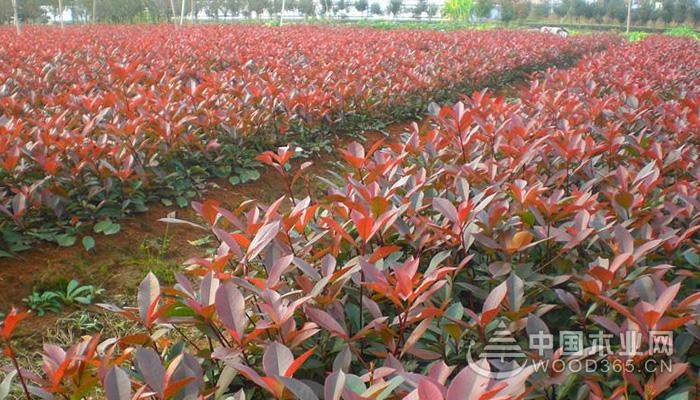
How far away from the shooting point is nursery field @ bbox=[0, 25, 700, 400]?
3.68 ft

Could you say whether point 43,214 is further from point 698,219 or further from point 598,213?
point 698,219

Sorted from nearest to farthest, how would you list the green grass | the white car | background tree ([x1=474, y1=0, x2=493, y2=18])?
the white car < the green grass < background tree ([x1=474, y1=0, x2=493, y2=18])

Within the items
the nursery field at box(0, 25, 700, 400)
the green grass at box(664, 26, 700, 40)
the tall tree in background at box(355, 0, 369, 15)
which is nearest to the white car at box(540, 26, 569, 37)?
the green grass at box(664, 26, 700, 40)

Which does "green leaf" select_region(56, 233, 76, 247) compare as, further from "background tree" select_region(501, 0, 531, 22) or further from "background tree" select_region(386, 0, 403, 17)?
"background tree" select_region(386, 0, 403, 17)

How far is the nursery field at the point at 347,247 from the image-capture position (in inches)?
44.2

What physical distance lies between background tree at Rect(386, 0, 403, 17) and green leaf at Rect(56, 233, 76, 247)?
4564 centimetres

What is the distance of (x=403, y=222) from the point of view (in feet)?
5.19

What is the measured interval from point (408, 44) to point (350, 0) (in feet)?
138

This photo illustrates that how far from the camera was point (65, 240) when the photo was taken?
293 cm

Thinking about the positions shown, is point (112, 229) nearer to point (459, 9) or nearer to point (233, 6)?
point (459, 9)

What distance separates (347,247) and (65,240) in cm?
193

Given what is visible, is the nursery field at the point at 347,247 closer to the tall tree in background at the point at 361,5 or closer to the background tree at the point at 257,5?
the background tree at the point at 257,5

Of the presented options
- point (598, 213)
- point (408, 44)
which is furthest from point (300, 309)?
point (408, 44)

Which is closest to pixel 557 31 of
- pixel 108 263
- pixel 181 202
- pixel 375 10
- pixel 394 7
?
pixel 394 7
